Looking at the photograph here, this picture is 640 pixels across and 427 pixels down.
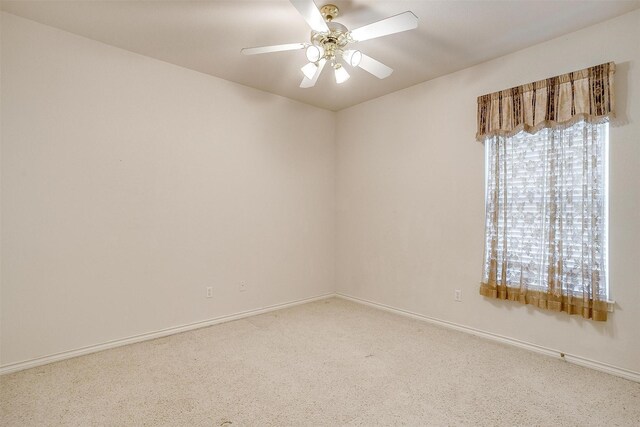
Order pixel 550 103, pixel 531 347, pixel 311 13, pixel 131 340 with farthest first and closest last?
1. pixel 131 340
2. pixel 531 347
3. pixel 550 103
4. pixel 311 13

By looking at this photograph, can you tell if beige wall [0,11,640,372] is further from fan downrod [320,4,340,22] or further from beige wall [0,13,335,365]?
fan downrod [320,4,340,22]

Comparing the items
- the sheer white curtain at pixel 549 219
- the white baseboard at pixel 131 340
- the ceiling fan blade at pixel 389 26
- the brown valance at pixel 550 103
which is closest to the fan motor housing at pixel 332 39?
the ceiling fan blade at pixel 389 26

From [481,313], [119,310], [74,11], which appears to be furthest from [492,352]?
[74,11]

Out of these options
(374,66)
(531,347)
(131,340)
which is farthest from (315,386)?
(374,66)

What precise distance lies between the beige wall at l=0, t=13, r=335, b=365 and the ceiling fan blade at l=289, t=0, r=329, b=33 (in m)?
1.78

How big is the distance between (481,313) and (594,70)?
218 cm

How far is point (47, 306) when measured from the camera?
99.8 inches

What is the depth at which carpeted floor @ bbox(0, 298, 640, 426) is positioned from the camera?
1.88 m

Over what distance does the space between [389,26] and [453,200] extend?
1.94 meters

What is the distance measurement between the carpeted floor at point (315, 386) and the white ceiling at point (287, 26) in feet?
8.41

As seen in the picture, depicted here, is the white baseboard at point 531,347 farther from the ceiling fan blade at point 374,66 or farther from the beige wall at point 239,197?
the ceiling fan blade at point 374,66

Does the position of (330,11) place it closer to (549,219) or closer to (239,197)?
(239,197)

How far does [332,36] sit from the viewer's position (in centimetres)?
217

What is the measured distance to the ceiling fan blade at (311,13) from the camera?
5.82ft
